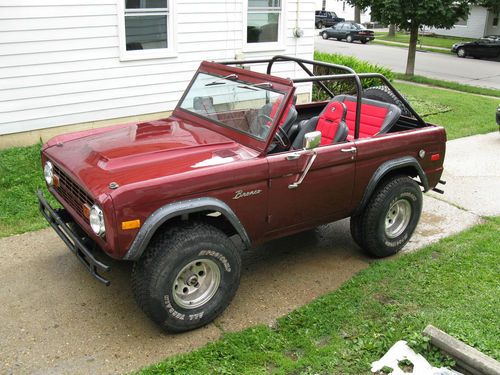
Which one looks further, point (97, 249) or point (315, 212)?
point (315, 212)

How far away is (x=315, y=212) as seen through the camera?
15.2 feet

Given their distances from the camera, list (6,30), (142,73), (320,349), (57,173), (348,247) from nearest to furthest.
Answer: (320,349) → (57,173) → (348,247) → (6,30) → (142,73)

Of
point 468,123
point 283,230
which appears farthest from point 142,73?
point 468,123

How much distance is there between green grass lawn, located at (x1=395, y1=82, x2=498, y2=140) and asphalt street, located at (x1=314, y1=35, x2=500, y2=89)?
5.71 meters

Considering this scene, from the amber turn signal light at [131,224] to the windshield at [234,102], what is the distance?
50.1 inches

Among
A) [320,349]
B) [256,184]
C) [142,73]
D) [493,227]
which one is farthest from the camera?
[142,73]

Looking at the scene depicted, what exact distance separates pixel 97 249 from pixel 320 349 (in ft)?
6.16

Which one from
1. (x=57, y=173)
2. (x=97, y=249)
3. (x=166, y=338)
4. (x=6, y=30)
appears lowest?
(x=166, y=338)

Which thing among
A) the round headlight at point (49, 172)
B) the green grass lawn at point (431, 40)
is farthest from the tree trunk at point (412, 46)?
the green grass lawn at point (431, 40)

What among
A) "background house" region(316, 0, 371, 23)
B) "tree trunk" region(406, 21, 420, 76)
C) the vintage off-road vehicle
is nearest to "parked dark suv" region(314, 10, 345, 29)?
"background house" region(316, 0, 371, 23)

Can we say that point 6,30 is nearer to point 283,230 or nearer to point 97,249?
point 97,249

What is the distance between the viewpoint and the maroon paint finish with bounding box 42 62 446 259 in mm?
3652

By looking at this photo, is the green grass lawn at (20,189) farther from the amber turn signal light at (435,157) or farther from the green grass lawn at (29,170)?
the amber turn signal light at (435,157)

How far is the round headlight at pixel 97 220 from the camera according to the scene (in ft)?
11.8
